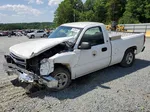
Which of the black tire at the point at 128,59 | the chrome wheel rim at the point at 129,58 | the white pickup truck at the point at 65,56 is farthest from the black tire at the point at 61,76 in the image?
the chrome wheel rim at the point at 129,58

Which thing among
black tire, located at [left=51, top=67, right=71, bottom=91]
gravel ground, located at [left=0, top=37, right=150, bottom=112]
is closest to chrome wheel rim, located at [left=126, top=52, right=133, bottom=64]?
gravel ground, located at [left=0, top=37, right=150, bottom=112]

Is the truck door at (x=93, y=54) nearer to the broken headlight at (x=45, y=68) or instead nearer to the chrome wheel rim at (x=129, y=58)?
the broken headlight at (x=45, y=68)

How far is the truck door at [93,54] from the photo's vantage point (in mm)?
5043

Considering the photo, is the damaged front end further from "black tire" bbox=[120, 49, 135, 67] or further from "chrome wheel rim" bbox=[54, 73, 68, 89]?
"black tire" bbox=[120, 49, 135, 67]

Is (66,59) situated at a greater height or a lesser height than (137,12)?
lesser

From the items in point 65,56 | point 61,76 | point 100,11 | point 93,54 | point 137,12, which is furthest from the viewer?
point 100,11

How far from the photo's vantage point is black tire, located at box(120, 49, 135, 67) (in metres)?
6.61

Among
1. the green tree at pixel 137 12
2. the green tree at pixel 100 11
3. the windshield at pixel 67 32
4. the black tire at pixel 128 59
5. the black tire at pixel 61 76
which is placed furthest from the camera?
the green tree at pixel 100 11

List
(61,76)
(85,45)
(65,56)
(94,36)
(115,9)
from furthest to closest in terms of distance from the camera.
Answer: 1. (115,9)
2. (94,36)
3. (85,45)
4. (61,76)
5. (65,56)

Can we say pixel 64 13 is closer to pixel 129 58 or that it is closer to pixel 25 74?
pixel 129 58

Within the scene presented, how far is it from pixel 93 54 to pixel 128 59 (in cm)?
214

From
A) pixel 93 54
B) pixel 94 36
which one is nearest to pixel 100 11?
pixel 94 36

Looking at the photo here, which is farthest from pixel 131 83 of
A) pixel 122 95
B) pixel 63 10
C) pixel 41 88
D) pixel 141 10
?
pixel 63 10

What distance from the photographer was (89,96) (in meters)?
4.44
